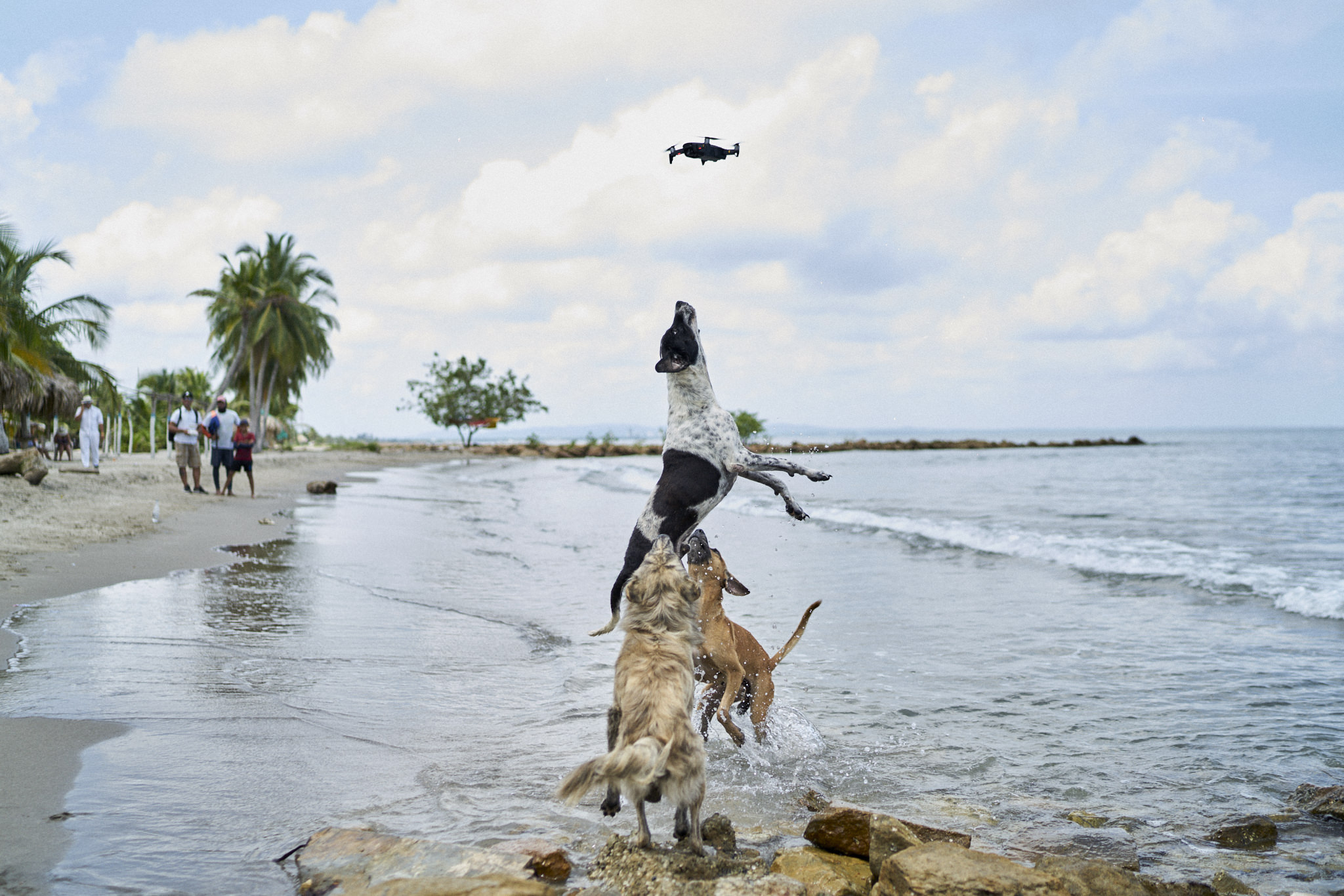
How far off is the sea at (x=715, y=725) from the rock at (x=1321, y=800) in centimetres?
14

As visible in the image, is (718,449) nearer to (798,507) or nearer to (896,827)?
(798,507)

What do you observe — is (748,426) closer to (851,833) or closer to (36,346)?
(851,833)

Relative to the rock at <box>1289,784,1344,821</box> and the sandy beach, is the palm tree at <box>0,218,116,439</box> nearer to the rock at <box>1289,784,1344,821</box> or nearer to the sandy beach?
the sandy beach

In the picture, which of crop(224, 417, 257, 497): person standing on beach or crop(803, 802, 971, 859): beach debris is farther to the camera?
crop(224, 417, 257, 497): person standing on beach

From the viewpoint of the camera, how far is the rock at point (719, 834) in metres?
3.98

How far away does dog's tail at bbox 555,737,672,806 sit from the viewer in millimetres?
3342

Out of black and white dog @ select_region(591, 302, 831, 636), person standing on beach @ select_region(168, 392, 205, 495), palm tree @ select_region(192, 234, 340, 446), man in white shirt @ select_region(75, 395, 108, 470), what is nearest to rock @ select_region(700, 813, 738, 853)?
black and white dog @ select_region(591, 302, 831, 636)

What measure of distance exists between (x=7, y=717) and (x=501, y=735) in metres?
2.73

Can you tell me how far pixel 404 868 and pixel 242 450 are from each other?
20.0 meters

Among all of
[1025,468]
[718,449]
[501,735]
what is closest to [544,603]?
[501,735]

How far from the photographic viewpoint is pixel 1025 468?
171 feet

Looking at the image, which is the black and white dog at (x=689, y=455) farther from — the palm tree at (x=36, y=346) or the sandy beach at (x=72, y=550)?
the palm tree at (x=36, y=346)

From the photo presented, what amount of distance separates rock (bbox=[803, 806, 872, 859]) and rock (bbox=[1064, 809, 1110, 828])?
1362 mm

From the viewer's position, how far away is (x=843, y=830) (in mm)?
4082
